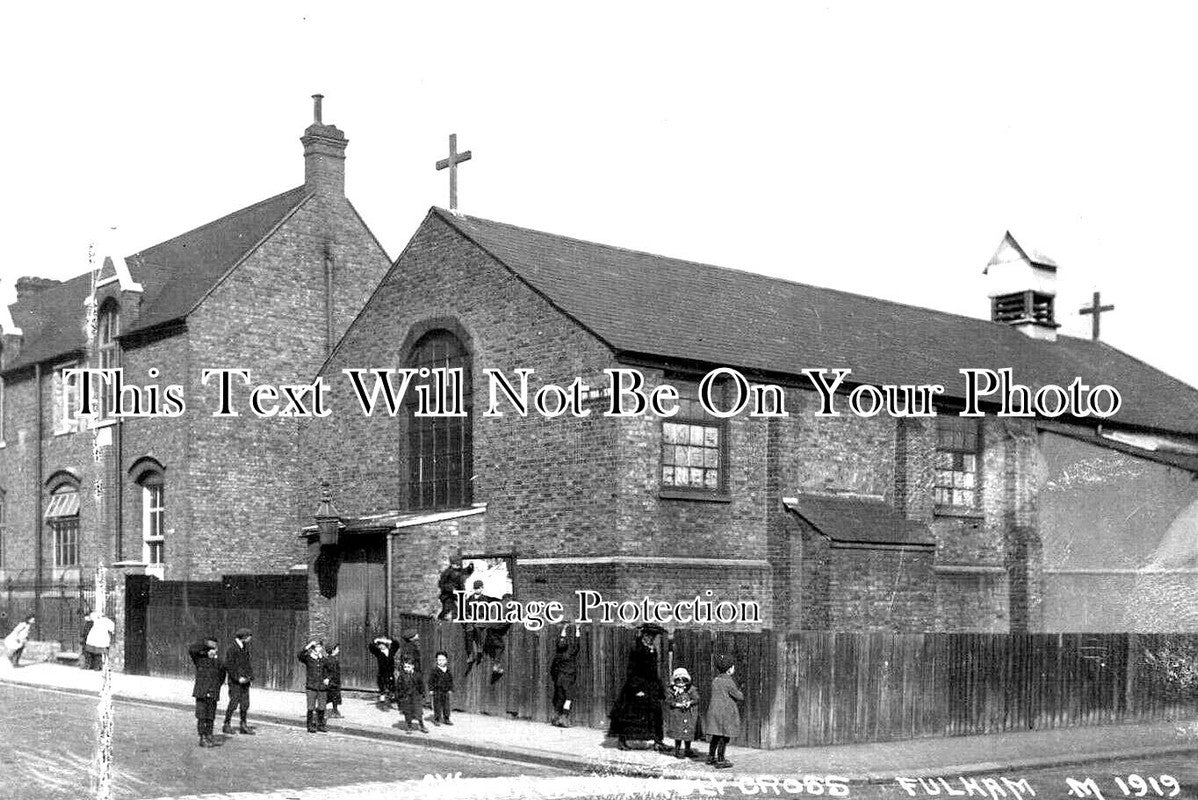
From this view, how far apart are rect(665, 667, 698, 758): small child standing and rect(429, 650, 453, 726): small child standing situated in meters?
4.41

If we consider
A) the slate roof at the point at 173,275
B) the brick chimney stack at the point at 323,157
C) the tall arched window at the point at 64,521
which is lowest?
the tall arched window at the point at 64,521

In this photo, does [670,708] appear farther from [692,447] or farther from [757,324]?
[757,324]

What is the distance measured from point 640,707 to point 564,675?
2.68 m

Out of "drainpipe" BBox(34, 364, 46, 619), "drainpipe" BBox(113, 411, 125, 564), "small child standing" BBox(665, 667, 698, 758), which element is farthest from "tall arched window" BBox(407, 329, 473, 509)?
"drainpipe" BBox(34, 364, 46, 619)

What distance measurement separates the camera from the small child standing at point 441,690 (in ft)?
67.6

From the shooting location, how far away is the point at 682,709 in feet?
Result: 56.5

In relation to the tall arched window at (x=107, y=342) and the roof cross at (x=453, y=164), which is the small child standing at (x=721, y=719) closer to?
the roof cross at (x=453, y=164)

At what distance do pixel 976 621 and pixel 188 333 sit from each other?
1753 centimetres

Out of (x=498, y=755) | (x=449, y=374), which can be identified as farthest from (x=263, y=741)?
(x=449, y=374)

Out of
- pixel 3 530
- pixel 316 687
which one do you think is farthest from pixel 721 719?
pixel 3 530

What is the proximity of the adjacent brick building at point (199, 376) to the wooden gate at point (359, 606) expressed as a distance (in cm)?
693

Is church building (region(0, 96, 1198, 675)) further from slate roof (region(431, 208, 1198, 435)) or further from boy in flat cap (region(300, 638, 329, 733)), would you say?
boy in flat cap (region(300, 638, 329, 733))

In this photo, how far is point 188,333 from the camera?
31266 millimetres

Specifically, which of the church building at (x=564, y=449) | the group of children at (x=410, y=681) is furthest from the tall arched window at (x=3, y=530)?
the group of children at (x=410, y=681)
